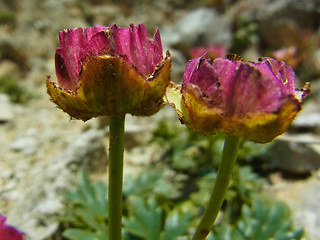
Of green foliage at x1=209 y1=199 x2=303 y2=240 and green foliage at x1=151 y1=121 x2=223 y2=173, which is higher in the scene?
green foliage at x1=151 y1=121 x2=223 y2=173

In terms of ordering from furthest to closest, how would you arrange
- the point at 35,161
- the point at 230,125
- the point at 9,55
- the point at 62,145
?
the point at 9,55
the point at 62,145
the point at 35,161
the point at 230,125

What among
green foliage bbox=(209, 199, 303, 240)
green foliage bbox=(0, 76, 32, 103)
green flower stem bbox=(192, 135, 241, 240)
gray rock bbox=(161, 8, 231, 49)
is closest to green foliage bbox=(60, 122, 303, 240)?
green foliage bbox=(209, 199, 303, 240)

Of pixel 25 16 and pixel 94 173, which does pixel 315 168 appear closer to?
pixel 94 173

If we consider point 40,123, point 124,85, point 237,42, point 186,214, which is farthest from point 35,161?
point 237,42

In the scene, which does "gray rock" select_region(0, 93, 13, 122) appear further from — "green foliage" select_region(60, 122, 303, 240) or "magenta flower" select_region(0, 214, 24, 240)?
"magenta flower" select_region(0, 214, 24, 240)

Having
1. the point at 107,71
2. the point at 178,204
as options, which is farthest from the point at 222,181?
the point at 178,204

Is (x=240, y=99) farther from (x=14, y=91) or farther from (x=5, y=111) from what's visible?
(x=14, y=91)

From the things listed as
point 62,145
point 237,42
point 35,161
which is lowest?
point 35,161
